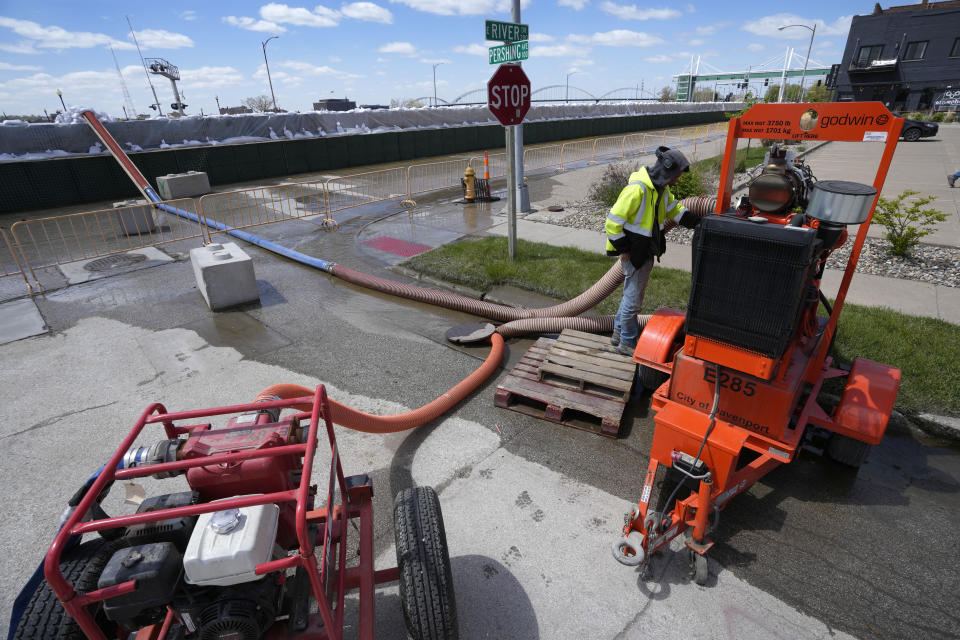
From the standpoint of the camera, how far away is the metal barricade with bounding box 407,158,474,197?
15.8m

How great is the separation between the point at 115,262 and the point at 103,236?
1.53 metres

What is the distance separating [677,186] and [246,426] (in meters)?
9.96

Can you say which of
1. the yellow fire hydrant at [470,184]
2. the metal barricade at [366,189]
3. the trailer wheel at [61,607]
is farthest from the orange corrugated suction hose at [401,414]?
the metal barricade at [366,189]

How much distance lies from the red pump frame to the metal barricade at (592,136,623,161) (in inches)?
793

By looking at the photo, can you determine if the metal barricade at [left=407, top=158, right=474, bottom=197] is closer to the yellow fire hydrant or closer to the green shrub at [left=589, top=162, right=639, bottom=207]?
the yellow fire hydrant

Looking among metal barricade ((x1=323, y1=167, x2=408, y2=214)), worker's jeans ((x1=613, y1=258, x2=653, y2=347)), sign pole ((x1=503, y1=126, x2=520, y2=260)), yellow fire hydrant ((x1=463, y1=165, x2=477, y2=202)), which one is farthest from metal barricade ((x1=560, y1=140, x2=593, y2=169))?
worker's jeans ((x1=613, y1=258, x2=653, y2=347))

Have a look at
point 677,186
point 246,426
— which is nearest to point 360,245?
point 677,186

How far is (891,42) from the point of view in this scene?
4512 cm

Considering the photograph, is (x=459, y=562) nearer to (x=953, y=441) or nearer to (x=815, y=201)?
(x=815, y=201)

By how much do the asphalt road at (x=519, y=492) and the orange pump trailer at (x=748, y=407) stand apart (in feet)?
0.92

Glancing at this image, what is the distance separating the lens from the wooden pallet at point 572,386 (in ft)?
14.5

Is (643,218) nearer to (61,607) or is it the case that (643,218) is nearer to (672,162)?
(672,162)

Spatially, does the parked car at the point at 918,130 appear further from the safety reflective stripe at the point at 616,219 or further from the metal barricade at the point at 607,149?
the safety reflective stripe at the point at 616,219

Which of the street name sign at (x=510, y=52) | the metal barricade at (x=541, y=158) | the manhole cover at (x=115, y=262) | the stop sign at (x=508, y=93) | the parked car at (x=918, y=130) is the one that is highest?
the street name sign at (x=510, y=52)
